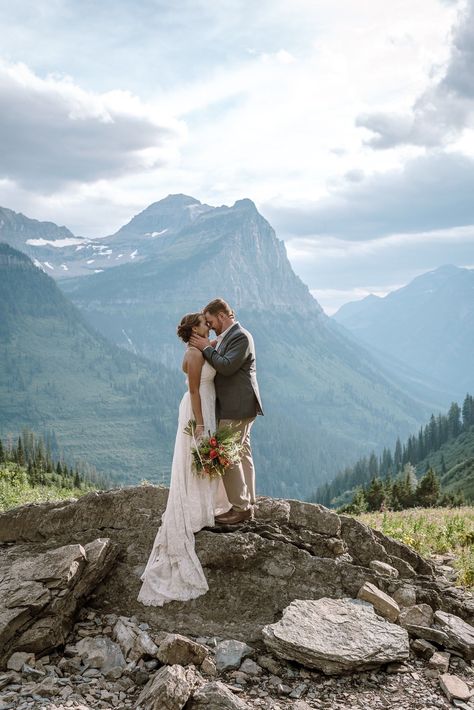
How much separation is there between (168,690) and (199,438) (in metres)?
4.03

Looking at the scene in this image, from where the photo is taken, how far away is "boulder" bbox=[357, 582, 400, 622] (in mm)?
9391

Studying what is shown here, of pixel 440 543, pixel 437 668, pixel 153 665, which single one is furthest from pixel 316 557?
pixel 440 543

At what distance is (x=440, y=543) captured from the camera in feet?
45.8

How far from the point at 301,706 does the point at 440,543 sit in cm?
751

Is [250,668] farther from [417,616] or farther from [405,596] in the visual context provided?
[405,596]

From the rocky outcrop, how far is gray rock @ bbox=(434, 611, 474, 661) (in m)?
0.20

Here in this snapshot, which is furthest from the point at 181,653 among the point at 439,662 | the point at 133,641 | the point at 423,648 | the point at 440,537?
the point at 440,537

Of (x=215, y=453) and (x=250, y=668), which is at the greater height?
(x=215, y=453)

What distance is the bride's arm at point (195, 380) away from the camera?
1021 centimetres

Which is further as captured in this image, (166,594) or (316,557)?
(316,557)

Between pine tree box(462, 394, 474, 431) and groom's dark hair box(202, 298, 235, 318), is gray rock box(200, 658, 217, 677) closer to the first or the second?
groom's dark hair box(202, 298, 235, 318)

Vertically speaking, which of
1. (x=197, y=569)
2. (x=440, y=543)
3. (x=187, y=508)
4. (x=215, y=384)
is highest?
(x=215, y=384)

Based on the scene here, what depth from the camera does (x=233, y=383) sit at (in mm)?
10570

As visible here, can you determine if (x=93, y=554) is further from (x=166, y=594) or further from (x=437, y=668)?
(x=437, y=668)
